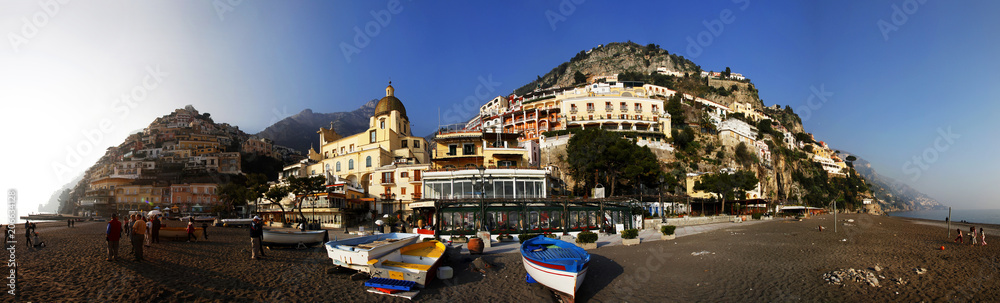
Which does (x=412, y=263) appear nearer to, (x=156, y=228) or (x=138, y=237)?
(x=138, y=237)

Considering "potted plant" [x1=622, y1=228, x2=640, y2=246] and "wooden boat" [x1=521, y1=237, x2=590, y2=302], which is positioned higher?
"wooden boat" [x1=521, y1=237, x2=590, y2=302]

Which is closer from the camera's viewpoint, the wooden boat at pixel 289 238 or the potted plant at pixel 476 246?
the potted plant at pixel 476 246

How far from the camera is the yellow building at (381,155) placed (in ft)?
139

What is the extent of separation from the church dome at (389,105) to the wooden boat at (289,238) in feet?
116

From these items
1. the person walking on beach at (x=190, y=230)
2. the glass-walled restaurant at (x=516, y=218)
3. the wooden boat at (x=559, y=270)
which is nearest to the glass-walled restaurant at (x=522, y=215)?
the glass-walled restaurant at (x=516, y=218)

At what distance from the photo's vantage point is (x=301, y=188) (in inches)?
1375

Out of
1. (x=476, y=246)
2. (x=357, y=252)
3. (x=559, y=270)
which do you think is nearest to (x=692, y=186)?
(x=476, y=246)

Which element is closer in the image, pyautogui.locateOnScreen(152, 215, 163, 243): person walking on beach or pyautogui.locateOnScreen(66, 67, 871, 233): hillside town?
pyautogui.locateOnScreen(152, 215, 163, 243): person walking on beach

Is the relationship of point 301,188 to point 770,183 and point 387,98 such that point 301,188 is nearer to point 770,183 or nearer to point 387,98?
point 387,98

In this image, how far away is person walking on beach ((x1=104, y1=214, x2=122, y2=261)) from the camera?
39.2ft

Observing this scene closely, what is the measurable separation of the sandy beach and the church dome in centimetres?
3663

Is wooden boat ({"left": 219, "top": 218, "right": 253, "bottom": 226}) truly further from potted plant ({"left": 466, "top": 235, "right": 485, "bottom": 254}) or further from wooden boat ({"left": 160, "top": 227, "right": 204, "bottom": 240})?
potted plant ({"left": 466, "top": 235, "right": 485, "bottom": 254})

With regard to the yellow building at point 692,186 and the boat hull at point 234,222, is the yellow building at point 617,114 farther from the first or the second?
the boat hull at point 234,222

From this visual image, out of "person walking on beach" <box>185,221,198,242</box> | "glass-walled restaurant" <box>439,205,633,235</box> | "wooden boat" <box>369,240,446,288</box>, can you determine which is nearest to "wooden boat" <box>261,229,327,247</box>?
"person walking on beach" <box>185,221,198,242</box>
